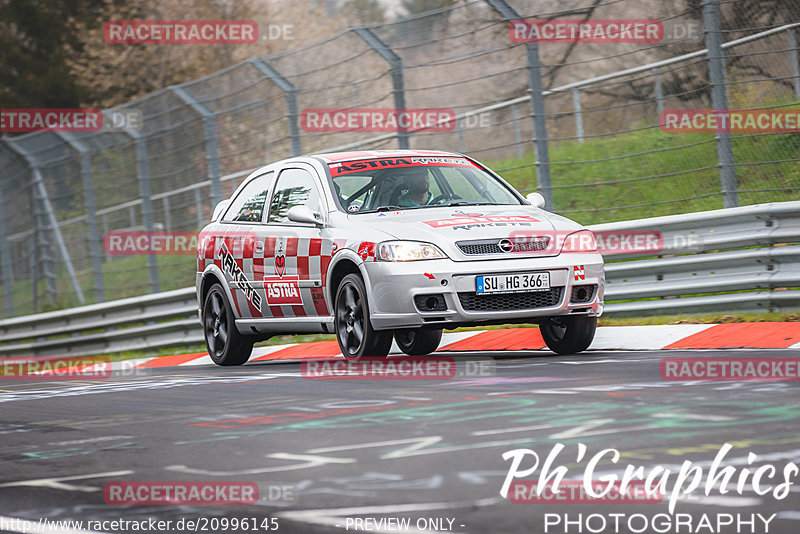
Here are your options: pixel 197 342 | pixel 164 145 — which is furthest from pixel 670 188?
pixel 164 145

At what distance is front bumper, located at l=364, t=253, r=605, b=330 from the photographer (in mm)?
8719

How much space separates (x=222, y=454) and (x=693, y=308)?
602cm

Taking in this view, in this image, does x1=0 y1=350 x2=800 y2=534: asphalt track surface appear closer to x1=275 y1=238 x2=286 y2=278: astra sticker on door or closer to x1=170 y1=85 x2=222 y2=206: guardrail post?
x1=275 y1=238 x2=286 y2=278: astra sticker on door

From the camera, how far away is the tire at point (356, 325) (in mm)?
9086

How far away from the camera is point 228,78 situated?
15523 millimetres

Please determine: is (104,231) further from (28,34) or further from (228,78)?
(28,34)

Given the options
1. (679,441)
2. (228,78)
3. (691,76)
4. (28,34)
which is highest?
(28,34)

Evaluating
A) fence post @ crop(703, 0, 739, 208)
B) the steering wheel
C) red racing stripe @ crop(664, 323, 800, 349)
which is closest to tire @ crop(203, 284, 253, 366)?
the steering wheel

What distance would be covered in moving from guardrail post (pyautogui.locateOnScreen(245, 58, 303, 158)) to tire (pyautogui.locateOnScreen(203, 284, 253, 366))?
3281 millimetres

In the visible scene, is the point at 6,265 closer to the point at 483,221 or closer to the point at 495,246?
the point at 483,221

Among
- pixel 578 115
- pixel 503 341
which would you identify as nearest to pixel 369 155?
pixel 503 341

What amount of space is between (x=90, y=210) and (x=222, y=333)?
288 inches

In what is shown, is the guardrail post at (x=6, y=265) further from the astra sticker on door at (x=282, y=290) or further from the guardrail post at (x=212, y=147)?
the astra sticker on door at (x=282, y=290)

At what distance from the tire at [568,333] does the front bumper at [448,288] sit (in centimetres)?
40
